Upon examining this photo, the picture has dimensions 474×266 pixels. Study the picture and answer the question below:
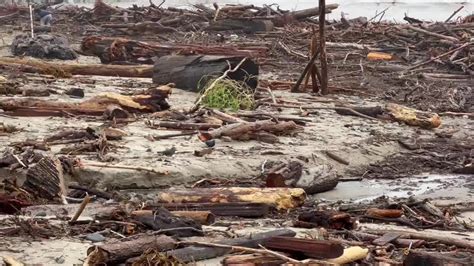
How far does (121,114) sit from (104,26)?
14240 mm

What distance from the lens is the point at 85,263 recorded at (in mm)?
4594

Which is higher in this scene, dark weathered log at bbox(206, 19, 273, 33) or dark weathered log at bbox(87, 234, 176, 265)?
dark weathered log at bbox(87, 234, 176, 265)

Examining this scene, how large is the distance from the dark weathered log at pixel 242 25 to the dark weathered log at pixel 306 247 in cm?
1888

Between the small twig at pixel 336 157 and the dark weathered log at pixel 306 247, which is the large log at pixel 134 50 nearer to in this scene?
the small twig at pixel 336 157

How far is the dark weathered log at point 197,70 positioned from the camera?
12.9 metres

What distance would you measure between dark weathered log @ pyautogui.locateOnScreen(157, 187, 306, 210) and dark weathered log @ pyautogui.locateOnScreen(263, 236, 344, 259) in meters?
1.80

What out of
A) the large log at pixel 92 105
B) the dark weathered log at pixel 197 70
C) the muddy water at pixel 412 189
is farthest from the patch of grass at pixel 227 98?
the muddy water at pixel 412 189

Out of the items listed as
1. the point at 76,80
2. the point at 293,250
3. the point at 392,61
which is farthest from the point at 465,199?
the point at 392,61

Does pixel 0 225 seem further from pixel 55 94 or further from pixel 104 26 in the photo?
pixel 104 26

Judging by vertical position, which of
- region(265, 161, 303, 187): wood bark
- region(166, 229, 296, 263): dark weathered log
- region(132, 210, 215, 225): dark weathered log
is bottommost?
region(265, 161, 303, 187): wood bark

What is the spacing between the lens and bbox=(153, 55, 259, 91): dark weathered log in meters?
12.9

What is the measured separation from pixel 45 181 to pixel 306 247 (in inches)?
118

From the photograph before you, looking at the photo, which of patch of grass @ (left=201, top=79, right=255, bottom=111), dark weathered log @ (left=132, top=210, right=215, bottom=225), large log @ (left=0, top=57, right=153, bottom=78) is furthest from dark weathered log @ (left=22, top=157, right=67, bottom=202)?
large log @ (left=0, top=57, right=153, bottom=78)

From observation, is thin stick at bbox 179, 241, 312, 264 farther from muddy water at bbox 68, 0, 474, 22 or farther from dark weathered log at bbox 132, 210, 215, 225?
muddy water at bbox 68, 0, 474, 22
